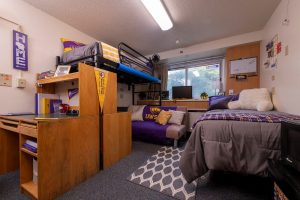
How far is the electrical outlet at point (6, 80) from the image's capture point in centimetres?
161

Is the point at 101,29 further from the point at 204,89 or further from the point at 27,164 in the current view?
the point at 204,89

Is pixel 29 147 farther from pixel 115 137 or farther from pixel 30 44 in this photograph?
pixel 30 44

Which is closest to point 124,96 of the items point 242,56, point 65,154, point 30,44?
point 30,44

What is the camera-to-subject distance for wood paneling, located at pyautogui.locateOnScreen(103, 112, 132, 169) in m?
1.67

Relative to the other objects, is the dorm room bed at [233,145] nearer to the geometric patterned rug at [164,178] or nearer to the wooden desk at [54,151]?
the geometric patterned rug at [164,178]

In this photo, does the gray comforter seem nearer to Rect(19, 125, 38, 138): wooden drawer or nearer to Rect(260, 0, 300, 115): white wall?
Rect(260, 0, 300, 115): white wall

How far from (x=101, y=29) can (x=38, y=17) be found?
96 centimetres

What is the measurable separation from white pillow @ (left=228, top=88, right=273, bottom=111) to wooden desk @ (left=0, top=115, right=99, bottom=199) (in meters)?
2.26

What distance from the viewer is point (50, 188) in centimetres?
111

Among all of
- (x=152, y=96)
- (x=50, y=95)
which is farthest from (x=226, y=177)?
(x=152, y=96)

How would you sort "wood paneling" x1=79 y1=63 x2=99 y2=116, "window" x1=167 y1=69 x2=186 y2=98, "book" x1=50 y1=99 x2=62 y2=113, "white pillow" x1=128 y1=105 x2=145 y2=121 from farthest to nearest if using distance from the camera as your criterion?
"window" x1=167 y1=69 x2=186 y2=98 < "white pillow" x1=128 y1=105 x2=145 y2=121 < "book" x1=50 y1=99 x2=62 y2=113 < "wood paneling" x1=79 y1=63 x2=99 y2=116

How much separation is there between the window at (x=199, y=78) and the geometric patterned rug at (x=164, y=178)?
94.5 inches

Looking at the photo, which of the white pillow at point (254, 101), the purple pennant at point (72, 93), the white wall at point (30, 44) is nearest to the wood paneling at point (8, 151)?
the white wall at point (30, 44)

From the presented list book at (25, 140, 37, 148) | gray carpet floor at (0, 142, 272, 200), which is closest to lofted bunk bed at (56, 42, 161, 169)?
gray carpet floor at (0, 142, 272, 200)
